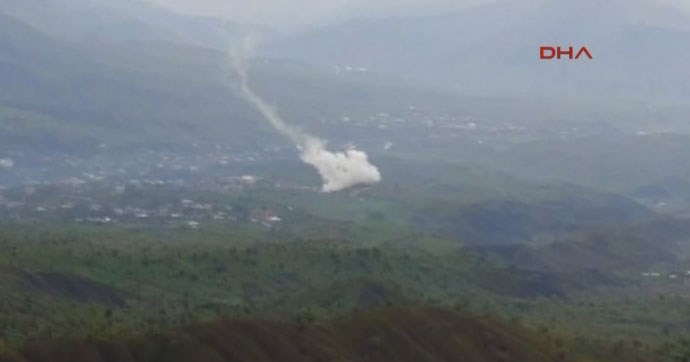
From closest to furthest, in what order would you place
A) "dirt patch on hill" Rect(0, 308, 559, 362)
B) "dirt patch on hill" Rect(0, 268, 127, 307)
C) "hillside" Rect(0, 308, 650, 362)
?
"dirt patch on hill" Rect(0, 308, 559, 362), "hillside" Rect(0, 308, 650, 362), "dirt patch on hill" Rect(0, 268, 127, 307)

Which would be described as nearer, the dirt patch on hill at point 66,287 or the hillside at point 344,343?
the hillside at point 344,343

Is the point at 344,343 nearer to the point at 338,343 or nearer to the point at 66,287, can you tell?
the point at 338,343

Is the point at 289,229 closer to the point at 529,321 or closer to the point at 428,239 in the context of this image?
the point at 428,239

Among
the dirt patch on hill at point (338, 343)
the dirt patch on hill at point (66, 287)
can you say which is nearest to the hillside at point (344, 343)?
the dirt patch on hill at point (338, 343)

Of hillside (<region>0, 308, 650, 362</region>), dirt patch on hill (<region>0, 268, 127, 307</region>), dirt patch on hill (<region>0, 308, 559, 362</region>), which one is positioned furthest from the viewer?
dirt patch on hill (<region>0, 268, 127, 307</region>)

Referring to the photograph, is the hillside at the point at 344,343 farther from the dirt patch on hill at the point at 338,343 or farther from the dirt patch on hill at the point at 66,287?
the dirt patch on hill at the point at 66,287

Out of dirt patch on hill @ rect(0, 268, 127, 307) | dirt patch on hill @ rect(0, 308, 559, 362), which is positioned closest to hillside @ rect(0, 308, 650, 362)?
dirt patch on hill @ rect(0, 308, 559, 362)

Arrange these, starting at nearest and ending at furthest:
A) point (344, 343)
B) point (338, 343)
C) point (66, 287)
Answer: point (338, 343) < point (344, 343) < point (66, 287)

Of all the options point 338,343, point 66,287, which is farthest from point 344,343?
point 66,287

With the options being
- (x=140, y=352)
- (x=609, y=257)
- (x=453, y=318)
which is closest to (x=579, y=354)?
(x=453, y=318)

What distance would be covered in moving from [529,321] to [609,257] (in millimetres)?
58201

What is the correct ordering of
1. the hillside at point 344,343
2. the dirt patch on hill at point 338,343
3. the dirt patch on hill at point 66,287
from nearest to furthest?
the dirt patch on hill at point 338,343
the hillside at point 344,343
the dirt patch on hill at point 66,287

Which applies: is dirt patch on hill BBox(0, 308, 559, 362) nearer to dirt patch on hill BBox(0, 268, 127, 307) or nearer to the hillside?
the hillside

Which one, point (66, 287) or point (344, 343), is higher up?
point (66, 287)
